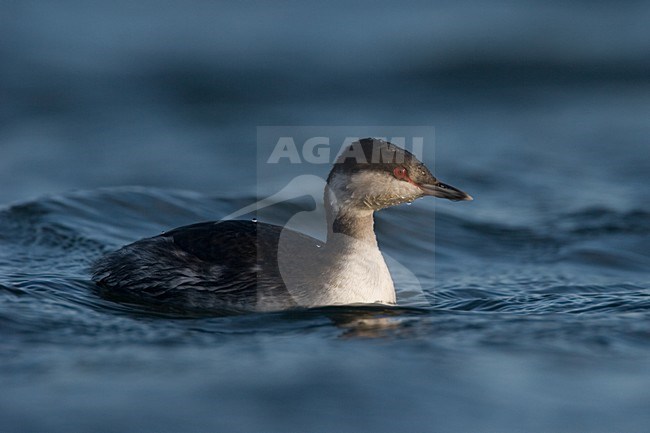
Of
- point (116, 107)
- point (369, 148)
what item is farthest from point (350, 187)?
point (116, 107)

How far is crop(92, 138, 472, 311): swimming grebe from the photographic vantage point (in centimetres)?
871

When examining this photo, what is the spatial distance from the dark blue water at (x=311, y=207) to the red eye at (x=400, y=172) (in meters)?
1.05

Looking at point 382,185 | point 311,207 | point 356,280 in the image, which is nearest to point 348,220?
point 382,185

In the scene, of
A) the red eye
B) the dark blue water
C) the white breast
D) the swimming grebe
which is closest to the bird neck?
the swimming grebe

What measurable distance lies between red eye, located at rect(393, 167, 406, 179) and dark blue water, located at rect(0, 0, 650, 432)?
3.44ft

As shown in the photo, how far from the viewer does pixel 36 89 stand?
56.0 feet

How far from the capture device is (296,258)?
8.95 m

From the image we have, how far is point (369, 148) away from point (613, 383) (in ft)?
8.61

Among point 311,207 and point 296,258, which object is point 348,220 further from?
point 311,207

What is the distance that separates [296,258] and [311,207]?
3.60 metres

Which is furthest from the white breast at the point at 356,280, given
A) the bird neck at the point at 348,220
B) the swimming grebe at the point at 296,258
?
the bird neck at the point at 348,220

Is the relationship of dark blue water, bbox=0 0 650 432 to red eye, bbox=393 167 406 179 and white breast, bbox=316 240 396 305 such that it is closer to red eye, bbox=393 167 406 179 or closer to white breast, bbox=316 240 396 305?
white breast, bbox=316 240 396 305

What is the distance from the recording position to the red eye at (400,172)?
8781mm

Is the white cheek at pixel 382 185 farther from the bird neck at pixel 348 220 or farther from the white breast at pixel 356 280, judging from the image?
the white breast at pixel 356 280
